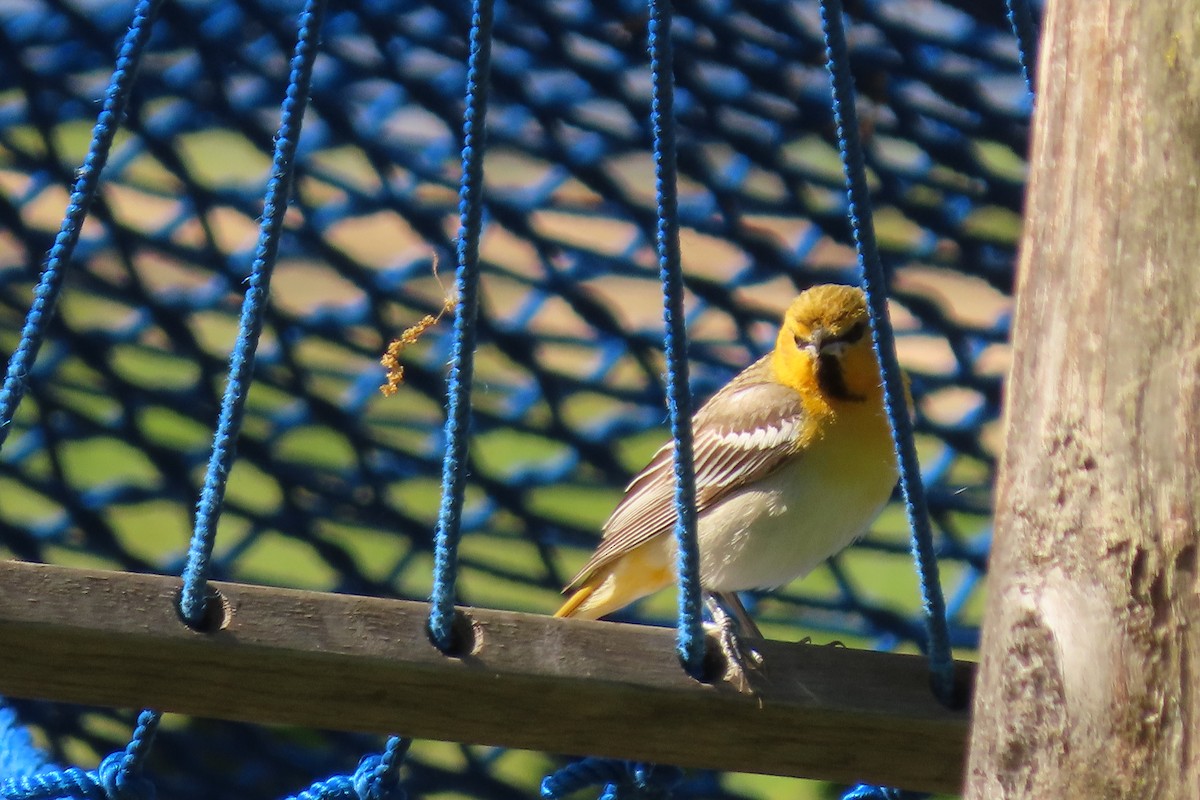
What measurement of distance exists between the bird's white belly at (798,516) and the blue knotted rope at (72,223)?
1.47m

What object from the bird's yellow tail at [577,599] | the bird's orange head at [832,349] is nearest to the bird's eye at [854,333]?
the bird's orange head at [832,349]

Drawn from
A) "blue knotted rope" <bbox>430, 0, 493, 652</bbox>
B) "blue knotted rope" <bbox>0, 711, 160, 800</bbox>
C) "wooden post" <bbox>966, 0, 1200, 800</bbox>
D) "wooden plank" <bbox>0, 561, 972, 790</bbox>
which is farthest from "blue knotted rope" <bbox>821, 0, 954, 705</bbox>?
"blue knotted rope" <bbox>0, 711, 160, 800</bbox>

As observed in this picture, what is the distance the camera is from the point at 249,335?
1.30m

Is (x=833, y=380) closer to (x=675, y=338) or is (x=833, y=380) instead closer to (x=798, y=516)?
(x=798, y=516)

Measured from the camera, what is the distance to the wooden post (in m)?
1.09

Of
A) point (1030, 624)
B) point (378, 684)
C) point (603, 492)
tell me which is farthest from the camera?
point (603, 492)

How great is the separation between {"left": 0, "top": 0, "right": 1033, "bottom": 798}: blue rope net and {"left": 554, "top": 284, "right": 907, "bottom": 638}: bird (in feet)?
2.09

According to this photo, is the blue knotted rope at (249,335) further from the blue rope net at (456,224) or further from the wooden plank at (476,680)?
the blue rope net at (456,224)

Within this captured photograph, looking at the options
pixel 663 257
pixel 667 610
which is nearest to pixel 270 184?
pixel 663 257

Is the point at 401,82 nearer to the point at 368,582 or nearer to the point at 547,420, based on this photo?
the point at 547,420

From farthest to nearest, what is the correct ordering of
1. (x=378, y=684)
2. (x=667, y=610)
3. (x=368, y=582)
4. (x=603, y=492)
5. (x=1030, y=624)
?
(x=667, y=610)
(x=603, y=492)
(x=368, y=582)
(x=378, y=684)
(x=1030, y=624)

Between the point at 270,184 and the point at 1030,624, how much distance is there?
775 mm

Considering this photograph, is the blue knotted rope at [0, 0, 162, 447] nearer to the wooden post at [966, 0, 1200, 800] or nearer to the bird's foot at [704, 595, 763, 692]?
the bird's foot at [704, 595, 763, 692]

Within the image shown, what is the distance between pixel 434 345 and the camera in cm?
391
